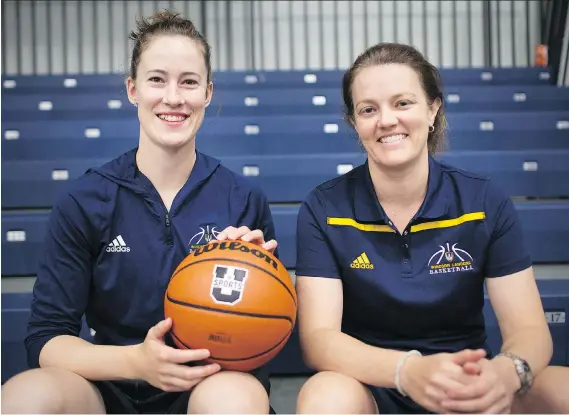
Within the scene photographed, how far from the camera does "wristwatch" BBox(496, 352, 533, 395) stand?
0.93 meters

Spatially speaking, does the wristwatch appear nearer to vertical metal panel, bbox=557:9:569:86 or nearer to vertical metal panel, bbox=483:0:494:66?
vertical metal panel, bbox=557:9:569:86

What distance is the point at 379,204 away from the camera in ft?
3.57

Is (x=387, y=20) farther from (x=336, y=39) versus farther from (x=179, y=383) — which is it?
(x=179, y=383)

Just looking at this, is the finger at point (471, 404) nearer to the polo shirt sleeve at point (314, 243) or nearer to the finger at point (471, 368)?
the finger at point (471, 368)

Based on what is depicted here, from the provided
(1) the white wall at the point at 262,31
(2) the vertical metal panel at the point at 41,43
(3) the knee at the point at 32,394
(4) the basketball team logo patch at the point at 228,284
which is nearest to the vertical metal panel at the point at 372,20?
(1) the white wall at the point at 262,31

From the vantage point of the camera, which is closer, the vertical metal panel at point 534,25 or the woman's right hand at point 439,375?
the woman's right hand at point 439,375

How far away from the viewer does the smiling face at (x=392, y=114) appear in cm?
103

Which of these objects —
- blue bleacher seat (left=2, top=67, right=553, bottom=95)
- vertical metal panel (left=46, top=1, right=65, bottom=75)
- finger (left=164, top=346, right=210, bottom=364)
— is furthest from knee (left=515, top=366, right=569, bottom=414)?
vertical metal panel (left=46, top=1, right=65, bottom=75)

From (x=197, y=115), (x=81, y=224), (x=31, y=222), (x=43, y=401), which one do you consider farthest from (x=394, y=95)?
(x=31, y=222)

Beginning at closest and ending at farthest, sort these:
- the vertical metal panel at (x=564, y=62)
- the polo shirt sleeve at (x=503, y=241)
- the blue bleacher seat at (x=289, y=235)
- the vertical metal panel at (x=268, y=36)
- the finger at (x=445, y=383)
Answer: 1. the finger at (x=445, y=383)
2. the polo shirt sleeve at (x=503, y=241)
3. the blue bleacher seat at (x=289, y=235)
4. the vertical metal panel at (x=564, y=62)
5. the vertical metal panel at (x=268, y=36)

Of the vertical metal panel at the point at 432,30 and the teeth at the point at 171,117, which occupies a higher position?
the vertical metal panel at the point at 432,30

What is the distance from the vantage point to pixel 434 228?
3.54 feet

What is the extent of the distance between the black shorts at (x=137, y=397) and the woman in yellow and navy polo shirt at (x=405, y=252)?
0.57 ft

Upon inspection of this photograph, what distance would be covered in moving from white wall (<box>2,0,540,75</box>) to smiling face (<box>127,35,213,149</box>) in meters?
3.38
